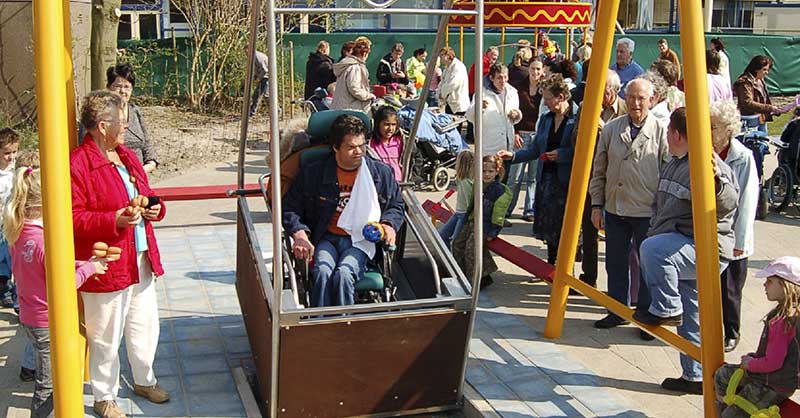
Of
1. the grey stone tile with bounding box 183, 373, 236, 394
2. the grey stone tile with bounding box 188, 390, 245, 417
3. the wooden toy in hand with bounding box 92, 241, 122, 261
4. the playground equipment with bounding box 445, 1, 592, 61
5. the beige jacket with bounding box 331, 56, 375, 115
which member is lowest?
the grey stone tile with bounding box 188, 390, 245, 417

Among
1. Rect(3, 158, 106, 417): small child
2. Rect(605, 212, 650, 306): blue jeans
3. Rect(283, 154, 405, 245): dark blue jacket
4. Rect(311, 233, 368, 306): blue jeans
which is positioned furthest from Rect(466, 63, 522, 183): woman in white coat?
Rect(3, 158, 106, 417): small child

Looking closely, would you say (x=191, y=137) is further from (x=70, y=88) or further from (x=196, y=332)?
(x=70, y=88)

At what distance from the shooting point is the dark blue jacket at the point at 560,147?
722 centimetres

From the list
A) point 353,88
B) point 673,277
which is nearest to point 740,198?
point 673,277

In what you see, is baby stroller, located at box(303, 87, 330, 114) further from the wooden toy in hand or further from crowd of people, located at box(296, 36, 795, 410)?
the wooden toy in hand

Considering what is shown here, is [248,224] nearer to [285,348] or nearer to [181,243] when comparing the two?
[285,348]

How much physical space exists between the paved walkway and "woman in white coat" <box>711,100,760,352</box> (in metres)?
0.30

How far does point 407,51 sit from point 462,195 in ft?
50.2

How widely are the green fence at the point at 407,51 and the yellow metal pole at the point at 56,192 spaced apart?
50.9 feet

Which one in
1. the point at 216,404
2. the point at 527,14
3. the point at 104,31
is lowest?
the point at 216,404

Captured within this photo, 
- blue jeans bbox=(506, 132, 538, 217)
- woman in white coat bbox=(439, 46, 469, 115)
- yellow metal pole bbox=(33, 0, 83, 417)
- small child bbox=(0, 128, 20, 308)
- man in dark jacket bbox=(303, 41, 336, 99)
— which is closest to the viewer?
yellow metal pole bbox=(33, 0, 83, 417)

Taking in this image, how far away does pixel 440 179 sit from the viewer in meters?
11.9

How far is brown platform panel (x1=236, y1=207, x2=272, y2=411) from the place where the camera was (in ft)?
15.6

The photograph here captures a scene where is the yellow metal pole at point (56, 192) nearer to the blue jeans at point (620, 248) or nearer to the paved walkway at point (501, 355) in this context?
the paved walkway at point (501, 355)
